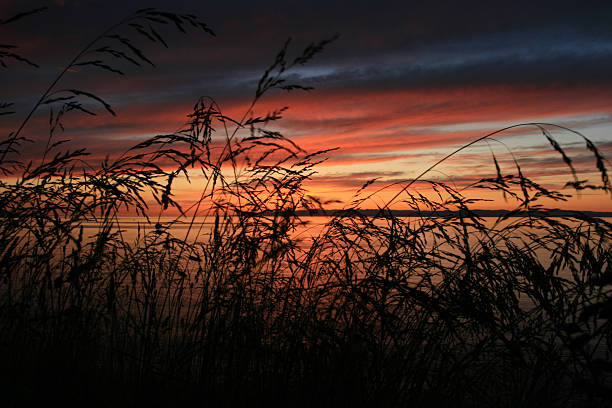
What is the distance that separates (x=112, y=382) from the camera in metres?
2.83

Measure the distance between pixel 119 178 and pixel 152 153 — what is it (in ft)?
1.13

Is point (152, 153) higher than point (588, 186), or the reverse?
point (152, 153)

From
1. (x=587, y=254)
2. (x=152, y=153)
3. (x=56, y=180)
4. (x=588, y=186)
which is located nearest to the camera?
(x=588, y=186)

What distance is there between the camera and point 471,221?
2869mm

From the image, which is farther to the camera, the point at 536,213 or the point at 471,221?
the point at 536,213

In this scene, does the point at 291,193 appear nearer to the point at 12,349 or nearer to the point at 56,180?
the point at 56,180

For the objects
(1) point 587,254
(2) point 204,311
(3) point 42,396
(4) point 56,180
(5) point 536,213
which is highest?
(4) point 56,180

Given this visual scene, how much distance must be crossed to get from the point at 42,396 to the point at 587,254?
335cm

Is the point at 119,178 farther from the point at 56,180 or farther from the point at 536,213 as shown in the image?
the point at 536,213

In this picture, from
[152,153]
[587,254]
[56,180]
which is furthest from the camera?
[56,180]

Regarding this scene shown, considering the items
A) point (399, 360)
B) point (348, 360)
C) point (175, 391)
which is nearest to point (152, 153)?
point (175, 391)

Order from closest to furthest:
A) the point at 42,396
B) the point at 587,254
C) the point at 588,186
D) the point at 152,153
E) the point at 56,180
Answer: the point at 588,186 < the point at 42,396 < the point at 152,153 < the point at 587,254 < the point at 56,180

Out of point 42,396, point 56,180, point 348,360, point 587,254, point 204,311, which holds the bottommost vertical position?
point 42,396

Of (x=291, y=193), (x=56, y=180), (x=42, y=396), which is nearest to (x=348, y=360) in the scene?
(x=291, y=193)
